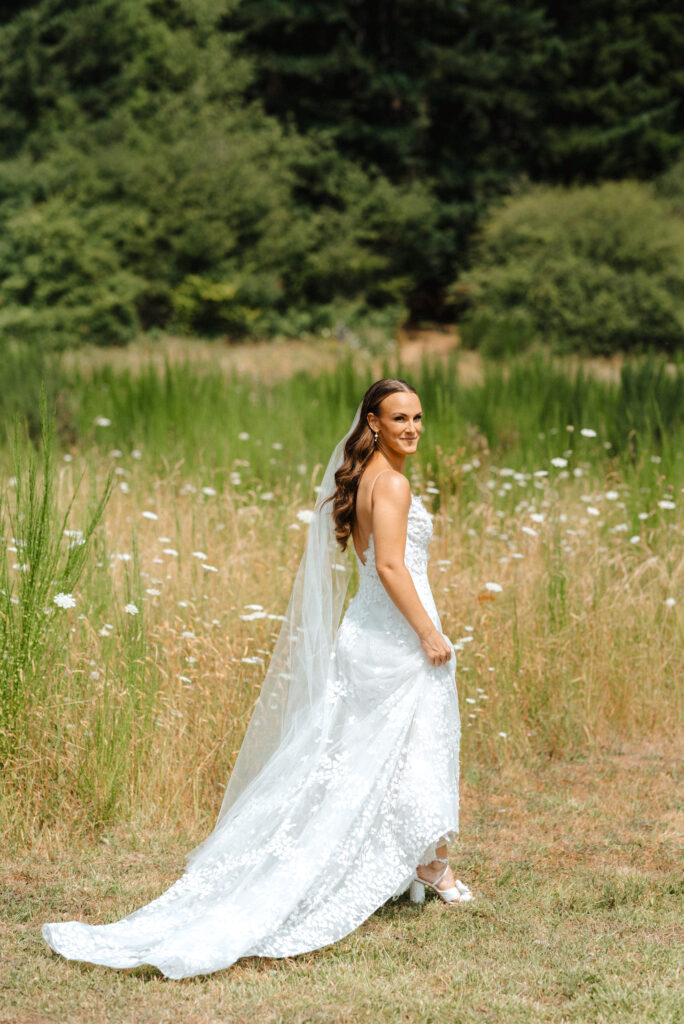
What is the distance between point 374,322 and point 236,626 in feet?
82.4

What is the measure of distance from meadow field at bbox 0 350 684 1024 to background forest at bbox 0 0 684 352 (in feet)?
44.9

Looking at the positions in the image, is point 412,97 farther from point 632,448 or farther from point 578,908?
point 578,908

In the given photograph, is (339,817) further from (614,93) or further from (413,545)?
(614,93)

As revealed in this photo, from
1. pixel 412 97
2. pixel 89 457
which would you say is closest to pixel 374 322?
pixel 412 97

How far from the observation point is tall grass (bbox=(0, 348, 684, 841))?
14.1 ft

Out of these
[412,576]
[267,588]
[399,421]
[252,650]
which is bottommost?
[252,650]

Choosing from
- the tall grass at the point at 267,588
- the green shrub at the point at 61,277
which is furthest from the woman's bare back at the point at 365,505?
the green shrub at the point at 61,277

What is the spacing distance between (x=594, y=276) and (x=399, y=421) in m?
21.9

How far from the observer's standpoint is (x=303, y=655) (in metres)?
3.68

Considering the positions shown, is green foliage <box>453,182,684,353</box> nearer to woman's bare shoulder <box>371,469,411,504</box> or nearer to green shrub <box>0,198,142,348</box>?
green shrub <box>0,198,142,348</box>

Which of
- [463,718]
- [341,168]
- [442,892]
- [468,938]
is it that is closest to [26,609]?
[442,892]

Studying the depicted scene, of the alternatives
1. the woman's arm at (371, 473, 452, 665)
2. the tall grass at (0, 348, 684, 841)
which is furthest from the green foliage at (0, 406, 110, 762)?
the woman's arm at (371, 473, 452, 665)

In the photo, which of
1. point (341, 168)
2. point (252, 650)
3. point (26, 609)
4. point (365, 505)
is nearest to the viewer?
point (365, 505)

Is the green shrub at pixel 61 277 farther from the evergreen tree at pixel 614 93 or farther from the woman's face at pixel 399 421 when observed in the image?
→ the woman's face at pixel 399 421
